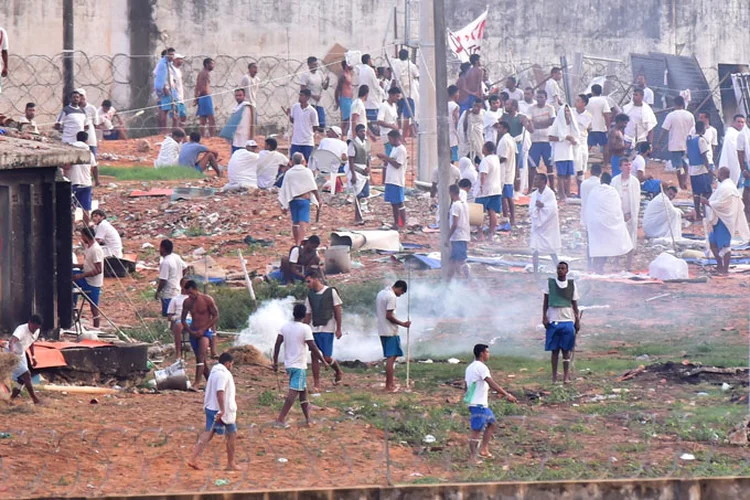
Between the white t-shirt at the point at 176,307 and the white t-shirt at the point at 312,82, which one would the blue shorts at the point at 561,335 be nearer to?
the white t-shirt at the point at 176,307

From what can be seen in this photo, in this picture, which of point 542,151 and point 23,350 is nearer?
point 23,350

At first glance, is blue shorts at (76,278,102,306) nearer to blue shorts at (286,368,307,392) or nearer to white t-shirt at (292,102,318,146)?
blue shorts at (286,368,307,392)

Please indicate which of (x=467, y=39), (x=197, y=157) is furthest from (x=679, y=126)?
(x=197, y=157)

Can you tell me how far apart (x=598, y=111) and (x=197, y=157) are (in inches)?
249

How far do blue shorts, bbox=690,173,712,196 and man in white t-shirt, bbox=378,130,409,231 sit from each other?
4.47 m

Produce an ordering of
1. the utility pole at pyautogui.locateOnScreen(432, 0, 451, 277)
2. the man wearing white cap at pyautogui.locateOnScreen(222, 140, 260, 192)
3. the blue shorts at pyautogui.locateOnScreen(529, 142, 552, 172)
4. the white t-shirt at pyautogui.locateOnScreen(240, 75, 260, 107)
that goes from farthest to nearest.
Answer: the white t-shirt at pyautogui.locateOnScreen(240, 75, 260, 107)
the blue shorts at pyautogui.locateOnScreen(529, 142, 552, 172)
the man wearing white cap at pyautogui.locateOnScreen(222, 140, 260, 192)
the utility pole at pyautogui.locateOnScreen(432, 0, 451, 277)

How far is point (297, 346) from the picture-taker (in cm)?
1260

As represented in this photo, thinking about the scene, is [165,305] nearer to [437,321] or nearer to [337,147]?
[437,321]

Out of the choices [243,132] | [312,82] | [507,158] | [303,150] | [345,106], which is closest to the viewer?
[507,158]

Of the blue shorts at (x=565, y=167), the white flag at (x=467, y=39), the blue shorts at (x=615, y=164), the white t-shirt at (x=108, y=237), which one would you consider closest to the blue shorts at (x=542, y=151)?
the blue shorts at (x=565, y=167)

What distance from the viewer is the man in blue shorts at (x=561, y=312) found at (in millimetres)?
14055

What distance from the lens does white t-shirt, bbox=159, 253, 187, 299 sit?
1551 cm

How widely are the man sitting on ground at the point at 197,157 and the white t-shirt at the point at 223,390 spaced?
12.7 metres

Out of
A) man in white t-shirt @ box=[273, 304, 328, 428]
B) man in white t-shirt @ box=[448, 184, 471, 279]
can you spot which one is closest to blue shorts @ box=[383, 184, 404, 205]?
man in white t-shirt @ box=[448, 184, 471, 279]
